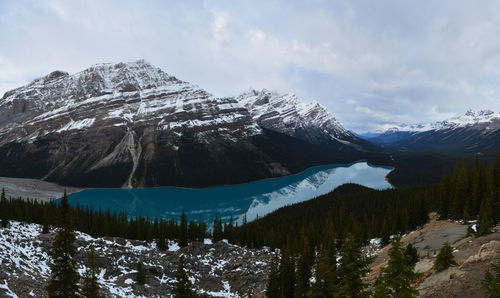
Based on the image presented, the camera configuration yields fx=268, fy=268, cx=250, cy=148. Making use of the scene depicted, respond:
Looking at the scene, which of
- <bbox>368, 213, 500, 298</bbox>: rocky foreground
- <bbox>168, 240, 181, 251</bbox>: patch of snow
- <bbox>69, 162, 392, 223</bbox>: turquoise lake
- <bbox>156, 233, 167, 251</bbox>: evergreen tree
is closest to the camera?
<bbox>368, 213, 500, 298</bbox>: rocky foreground

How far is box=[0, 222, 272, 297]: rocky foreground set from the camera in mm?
29436

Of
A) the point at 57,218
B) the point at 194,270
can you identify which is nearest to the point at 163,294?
the point at 194,270

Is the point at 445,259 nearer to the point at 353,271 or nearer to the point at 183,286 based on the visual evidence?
the point at 353,271

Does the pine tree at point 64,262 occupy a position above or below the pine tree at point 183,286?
above

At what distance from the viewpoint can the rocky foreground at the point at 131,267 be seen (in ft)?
96.6

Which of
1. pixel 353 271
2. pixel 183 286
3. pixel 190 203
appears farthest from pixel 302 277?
pixel 190 203

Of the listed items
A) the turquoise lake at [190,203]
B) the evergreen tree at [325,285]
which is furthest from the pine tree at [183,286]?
the turquoise lake at [190,203]

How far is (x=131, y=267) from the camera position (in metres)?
42.8

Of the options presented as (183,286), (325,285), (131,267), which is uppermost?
(183,286)

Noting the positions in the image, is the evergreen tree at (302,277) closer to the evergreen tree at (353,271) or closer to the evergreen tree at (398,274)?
the evergreen tree at (353,271)

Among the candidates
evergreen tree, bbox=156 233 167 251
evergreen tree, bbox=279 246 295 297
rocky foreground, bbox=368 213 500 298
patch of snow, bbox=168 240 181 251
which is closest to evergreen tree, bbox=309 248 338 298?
rocky foreground, bbox=368 213 500 298

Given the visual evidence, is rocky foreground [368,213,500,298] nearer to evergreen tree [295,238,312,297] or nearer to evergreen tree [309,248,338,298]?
evergreen tree [309,248,338,298]

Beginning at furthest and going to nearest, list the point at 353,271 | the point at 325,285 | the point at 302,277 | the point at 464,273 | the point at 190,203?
1. the point at 190,203
2. the point at 302,277
3. the point at 325,285
4. the point at 353,271
5. the point at 464,273

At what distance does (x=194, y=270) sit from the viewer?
162 feet
